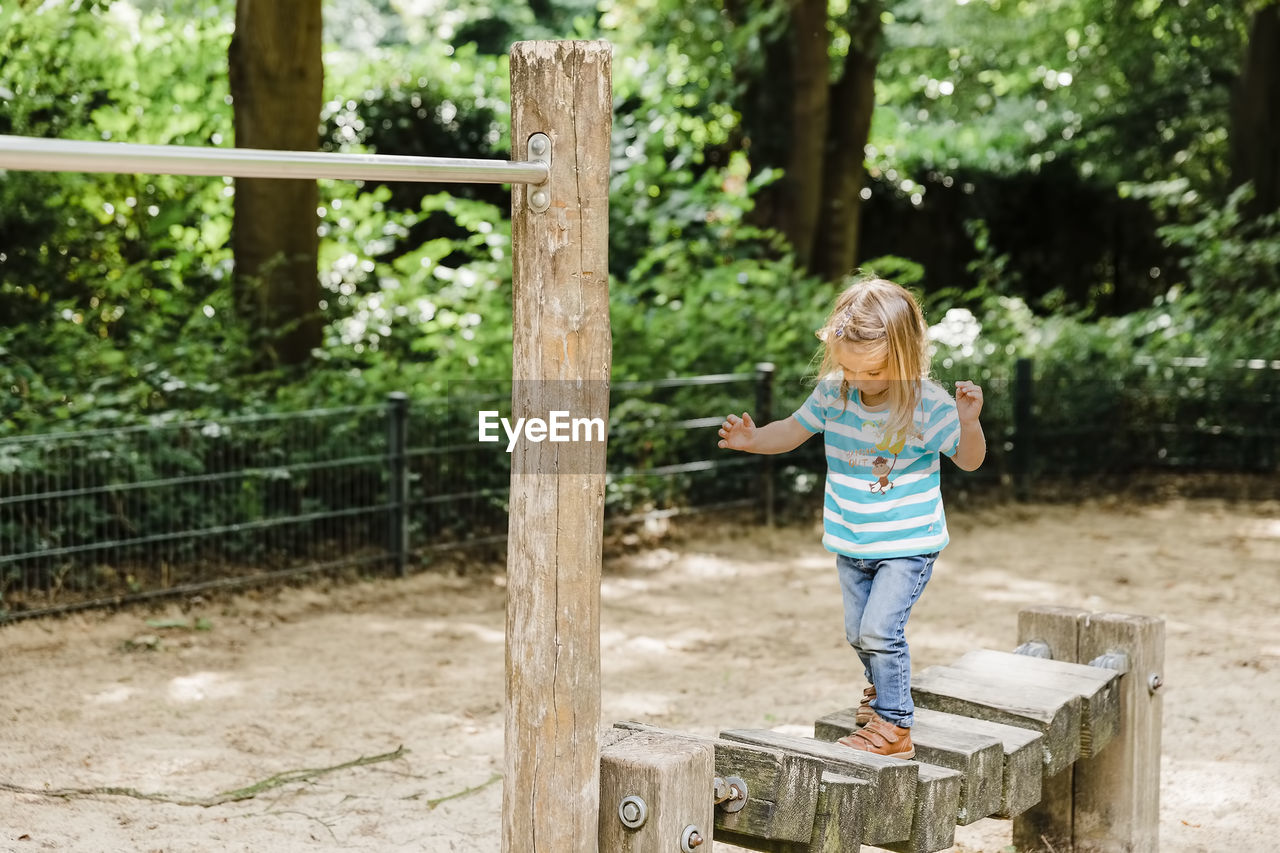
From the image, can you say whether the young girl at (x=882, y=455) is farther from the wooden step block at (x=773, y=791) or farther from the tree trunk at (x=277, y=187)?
the tree trunk at (x=277, y=187)

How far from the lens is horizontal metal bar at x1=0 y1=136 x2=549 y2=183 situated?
2016 mm

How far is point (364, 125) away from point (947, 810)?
36.1ft

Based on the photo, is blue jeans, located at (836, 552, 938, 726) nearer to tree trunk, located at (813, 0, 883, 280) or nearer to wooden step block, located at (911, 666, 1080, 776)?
wooden step block, located at (911, 666, 1080, 776)

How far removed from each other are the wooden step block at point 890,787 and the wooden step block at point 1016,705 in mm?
471

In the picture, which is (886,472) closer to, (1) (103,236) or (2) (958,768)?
(2) (958,768)

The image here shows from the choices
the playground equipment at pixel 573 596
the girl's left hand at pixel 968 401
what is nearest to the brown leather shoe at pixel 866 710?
the playground equipment at pixel 573 596

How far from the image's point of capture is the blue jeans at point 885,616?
312 cm

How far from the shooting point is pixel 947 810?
3047mm

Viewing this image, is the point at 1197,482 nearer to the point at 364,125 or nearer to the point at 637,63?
the point at 637,63

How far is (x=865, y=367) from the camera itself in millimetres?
3029

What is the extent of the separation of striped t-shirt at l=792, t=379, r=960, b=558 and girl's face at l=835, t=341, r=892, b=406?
0.22 ft

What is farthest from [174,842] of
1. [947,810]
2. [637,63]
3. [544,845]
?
[637,63]

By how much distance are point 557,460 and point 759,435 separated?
2.22 feet

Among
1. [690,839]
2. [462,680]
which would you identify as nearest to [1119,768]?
[690,839]
